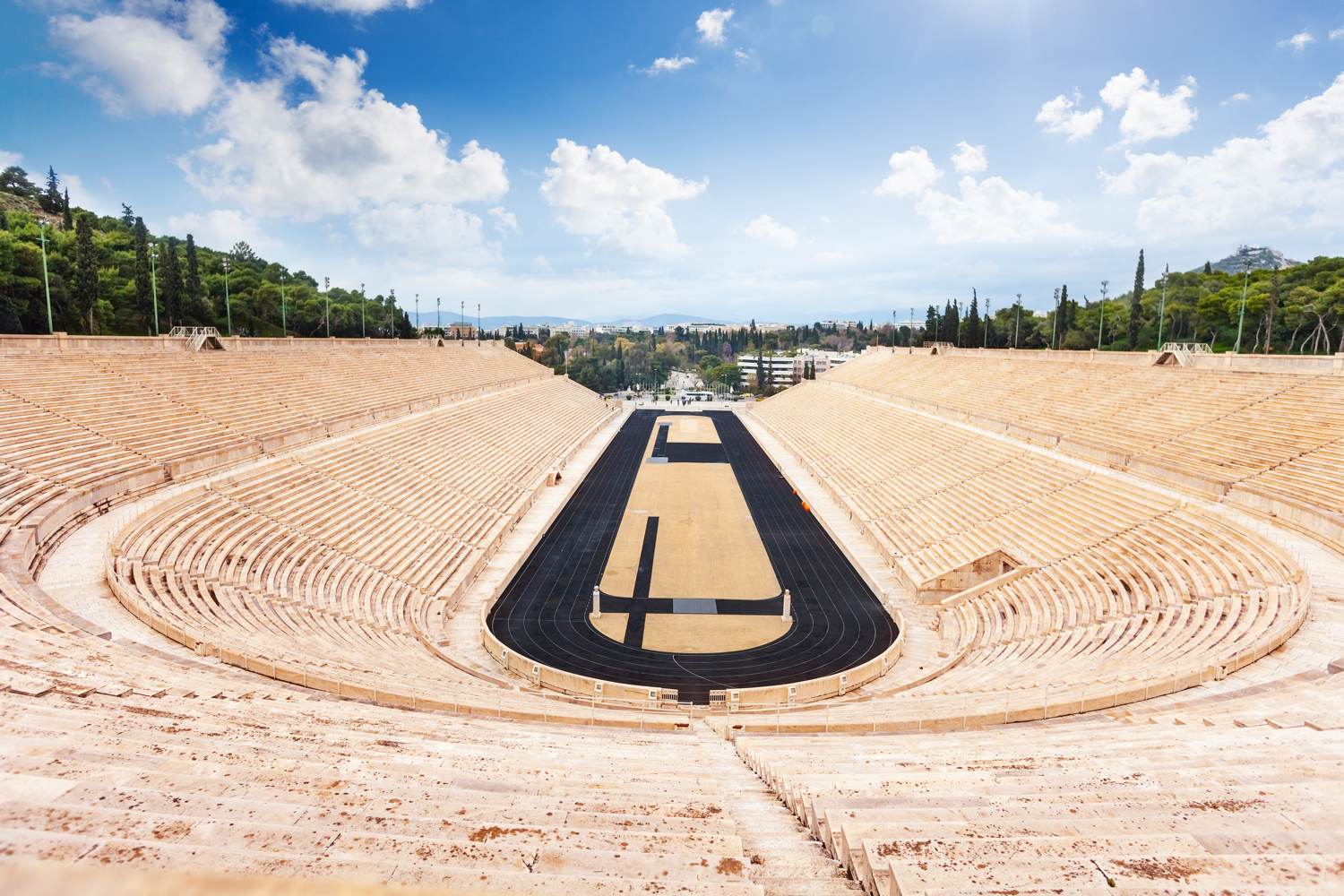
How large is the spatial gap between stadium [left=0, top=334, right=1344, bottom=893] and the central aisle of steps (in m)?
0.04

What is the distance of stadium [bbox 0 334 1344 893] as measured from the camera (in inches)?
179

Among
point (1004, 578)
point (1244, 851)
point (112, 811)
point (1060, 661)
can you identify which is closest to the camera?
point (112, 811)

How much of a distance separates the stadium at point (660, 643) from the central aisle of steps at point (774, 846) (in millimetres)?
37

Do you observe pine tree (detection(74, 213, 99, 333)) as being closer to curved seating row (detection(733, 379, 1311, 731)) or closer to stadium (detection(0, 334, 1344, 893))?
stadium (detection(0, 334, 1344, 893))

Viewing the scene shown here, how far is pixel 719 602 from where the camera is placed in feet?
64.0

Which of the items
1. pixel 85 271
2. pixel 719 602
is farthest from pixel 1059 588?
pixel 85 271

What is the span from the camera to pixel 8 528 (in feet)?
40.2

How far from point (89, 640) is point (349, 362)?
3327 centimetres

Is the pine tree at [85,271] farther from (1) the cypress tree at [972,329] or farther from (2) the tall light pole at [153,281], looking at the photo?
(1) the cypress tree at [972,329]

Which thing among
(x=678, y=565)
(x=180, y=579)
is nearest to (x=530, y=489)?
(x=678, y=565)

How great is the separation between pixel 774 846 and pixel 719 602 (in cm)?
1427

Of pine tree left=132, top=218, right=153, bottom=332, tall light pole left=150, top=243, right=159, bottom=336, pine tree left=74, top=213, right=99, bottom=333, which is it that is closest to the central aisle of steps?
tall light pole left=150, top=243, right=159, bottom=336

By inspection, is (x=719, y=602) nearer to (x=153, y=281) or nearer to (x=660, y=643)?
(x=660, y=643)

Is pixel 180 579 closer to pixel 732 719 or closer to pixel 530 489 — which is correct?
pixel 732 719
